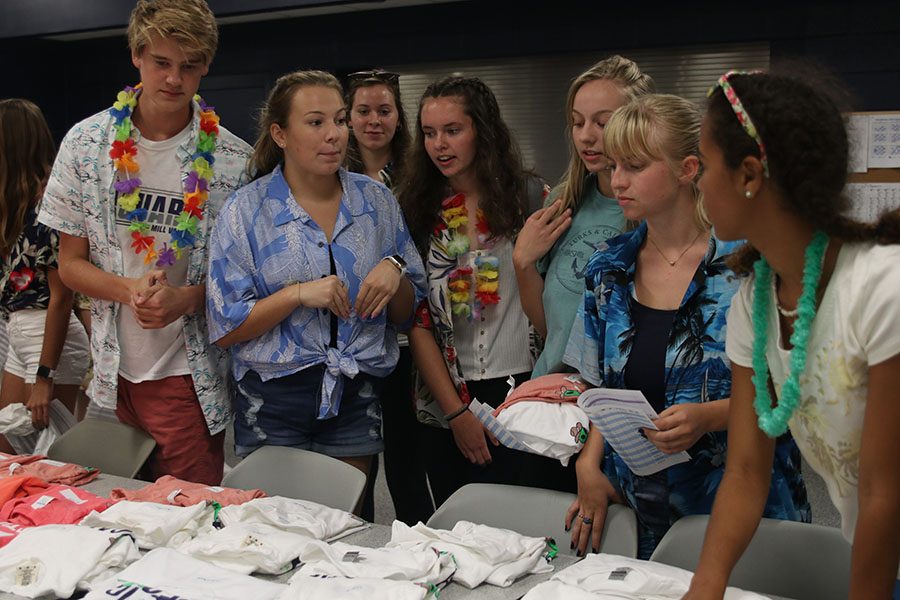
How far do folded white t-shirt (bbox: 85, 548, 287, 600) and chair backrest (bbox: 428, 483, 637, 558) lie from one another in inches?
26.4

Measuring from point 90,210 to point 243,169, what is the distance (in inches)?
21.1

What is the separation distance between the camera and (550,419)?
2.55 metres

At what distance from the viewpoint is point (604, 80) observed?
114 inches

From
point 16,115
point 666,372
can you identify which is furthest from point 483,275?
point 16,115

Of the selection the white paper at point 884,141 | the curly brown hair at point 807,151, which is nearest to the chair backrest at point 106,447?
the curly brown hair at point 807,151

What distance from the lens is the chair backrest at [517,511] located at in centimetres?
251

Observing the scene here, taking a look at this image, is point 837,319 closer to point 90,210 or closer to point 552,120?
point 90,210

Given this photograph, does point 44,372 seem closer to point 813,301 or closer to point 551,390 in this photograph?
point 551,390

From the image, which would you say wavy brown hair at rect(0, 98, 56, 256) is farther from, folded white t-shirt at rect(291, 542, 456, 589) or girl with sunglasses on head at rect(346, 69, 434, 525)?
folded white t-shirt at rect(291, 542, 456, 589)

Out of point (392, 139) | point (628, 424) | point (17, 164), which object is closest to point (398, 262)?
point (392, 139)

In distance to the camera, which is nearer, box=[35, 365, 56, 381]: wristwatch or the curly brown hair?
the curly brown hair

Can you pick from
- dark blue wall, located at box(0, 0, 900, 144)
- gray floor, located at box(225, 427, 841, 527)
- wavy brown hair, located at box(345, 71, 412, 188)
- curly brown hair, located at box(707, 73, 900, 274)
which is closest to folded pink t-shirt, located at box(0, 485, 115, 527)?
wavy brown hair, located at box(345, 71, 412, 188)

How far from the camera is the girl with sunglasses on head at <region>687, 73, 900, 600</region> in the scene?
57.6 inches

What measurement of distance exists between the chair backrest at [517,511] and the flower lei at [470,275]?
0.75 metres
